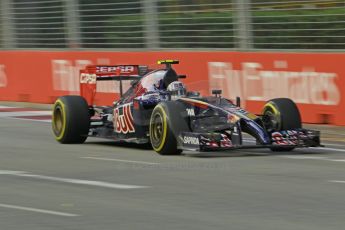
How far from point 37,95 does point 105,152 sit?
9.12m

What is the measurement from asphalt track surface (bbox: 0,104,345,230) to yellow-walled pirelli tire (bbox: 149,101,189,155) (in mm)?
191

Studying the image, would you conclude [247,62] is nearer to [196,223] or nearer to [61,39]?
[61,39]

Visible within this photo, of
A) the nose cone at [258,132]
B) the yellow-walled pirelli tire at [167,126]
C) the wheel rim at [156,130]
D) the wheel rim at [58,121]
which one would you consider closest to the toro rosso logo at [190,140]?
the yellow-walled pirelli tire at [167,126]

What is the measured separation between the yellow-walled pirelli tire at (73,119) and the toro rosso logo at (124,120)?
0.61m

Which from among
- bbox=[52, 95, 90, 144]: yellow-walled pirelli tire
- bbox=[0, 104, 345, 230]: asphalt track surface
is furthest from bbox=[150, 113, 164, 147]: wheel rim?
bbox=[52, 95, 90, 144]: yellow-walled pirelli tire

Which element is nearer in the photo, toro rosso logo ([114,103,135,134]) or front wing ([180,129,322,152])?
front wing ([180,129,322,152])

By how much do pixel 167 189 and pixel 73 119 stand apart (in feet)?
15.3

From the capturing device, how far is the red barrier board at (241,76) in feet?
49.9

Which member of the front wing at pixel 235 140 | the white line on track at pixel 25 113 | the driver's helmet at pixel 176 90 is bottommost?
the front wing at pixel 235 140

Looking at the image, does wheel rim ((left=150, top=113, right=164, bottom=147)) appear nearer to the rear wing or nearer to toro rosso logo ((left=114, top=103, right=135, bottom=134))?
toro rosso logo ((left=114, top=103, right=135, bottom=134))

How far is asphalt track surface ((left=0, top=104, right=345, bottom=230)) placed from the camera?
768cm

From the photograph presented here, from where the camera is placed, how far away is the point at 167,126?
1191 centimetres

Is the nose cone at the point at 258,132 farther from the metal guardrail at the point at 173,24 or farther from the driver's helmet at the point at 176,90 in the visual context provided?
the metal guardrail at the point at 173,24

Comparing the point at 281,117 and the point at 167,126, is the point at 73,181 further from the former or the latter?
the point at 281,117
